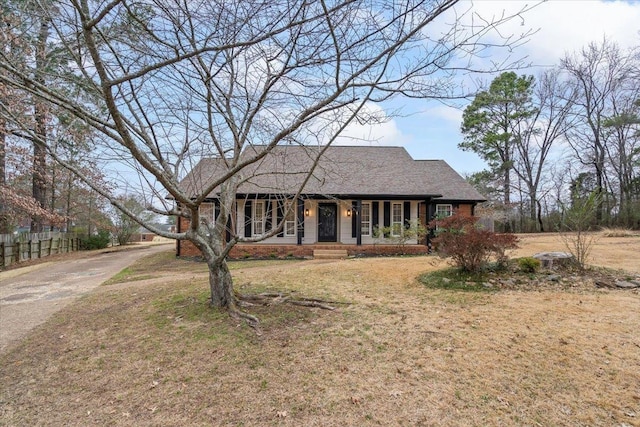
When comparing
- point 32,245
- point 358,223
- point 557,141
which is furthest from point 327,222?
point 557,141

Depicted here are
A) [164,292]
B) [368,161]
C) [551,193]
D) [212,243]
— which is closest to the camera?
[212,243]

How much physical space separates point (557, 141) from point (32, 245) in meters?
36.3

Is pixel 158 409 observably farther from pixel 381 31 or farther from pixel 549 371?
pixel 381 31

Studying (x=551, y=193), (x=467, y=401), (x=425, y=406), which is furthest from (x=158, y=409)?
(x=551, y=193)

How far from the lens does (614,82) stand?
23656 millimetres

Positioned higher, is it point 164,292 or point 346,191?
point 346,191

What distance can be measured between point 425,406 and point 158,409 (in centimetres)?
235

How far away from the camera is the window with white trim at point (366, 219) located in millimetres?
15305

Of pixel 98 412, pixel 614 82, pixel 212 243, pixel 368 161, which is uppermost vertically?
pixel 614 82

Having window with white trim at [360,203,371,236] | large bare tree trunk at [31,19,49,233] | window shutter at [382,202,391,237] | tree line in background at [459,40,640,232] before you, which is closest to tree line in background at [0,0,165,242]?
large bare tree trunk at [31,19,49,233]

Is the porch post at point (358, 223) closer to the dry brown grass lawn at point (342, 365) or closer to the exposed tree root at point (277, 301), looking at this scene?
the dry brown grass lawn at point (342, 365)

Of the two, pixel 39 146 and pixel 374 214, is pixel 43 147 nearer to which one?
pixel 39 146

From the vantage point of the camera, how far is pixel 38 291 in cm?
806

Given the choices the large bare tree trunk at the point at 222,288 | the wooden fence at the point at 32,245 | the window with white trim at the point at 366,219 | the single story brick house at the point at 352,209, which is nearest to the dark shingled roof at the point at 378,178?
the single story brick house at the point at 352,209
